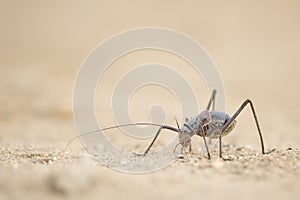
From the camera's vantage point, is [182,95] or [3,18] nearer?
[182,95]

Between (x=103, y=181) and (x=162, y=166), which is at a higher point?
(x=162, y=166)

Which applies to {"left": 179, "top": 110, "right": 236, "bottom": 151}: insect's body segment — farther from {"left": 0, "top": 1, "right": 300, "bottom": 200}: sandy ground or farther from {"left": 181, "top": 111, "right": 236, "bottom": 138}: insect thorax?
{"left": 0, "top": 1, "right": 300, "bottom": 200}: sandy ground

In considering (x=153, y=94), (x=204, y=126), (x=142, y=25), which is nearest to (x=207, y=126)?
(x=204, y=126)

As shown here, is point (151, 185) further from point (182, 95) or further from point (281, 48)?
point (281, 48)

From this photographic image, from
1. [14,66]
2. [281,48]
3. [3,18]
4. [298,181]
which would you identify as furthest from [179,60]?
[298,181]

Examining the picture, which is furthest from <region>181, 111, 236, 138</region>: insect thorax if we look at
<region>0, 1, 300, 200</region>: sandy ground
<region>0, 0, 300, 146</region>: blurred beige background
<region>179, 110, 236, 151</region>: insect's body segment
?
<region>0, 0, 300, 146</region>: blurred beige background

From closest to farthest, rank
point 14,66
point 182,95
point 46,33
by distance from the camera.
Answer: point 182,95 < point 14,66 < point 46,33

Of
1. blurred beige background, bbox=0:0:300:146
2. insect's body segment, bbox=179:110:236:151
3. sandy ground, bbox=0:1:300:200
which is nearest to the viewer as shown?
sandy ground, bbox=0:1:300:200

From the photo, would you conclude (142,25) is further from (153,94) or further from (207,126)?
(207,126)
